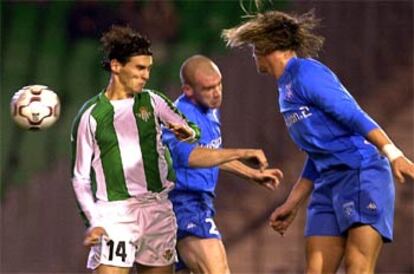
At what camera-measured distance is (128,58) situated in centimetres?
623

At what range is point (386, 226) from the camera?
5.91 m

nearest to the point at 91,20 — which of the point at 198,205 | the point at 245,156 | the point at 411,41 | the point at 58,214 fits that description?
the point at 58,214

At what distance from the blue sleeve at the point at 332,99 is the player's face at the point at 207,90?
85 centimetres

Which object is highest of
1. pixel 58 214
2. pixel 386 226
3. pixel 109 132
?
pixel 109 132

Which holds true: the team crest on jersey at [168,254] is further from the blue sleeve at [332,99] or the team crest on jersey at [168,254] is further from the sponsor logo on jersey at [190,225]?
the blue sleeve at [332,99]

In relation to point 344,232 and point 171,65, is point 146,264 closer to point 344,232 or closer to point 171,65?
point 344,232

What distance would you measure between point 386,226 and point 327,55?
3401 millimetres

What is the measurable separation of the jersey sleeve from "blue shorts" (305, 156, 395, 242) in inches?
41.9

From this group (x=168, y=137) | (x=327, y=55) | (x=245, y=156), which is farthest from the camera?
(x=327, y=55)

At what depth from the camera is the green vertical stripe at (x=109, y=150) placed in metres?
6.11

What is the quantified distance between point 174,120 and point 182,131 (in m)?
0.08

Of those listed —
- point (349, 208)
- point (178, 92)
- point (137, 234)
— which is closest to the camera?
point (349, 208)

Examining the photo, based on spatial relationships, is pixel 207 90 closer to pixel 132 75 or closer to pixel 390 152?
pixel 132 75

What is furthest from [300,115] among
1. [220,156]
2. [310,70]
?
[220,156]
